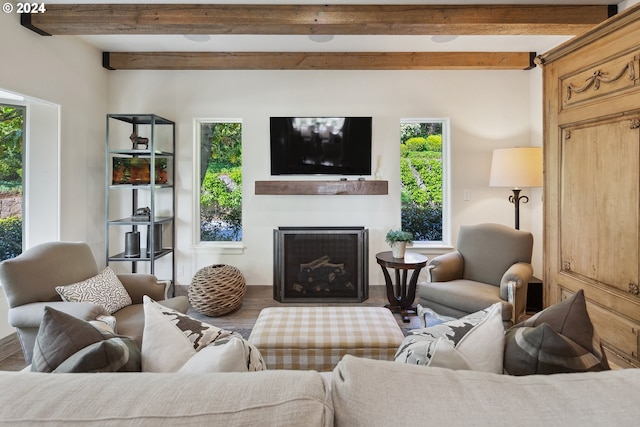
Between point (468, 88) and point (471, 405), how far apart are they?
13.1 ft

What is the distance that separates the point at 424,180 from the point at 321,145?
1328 millimetres

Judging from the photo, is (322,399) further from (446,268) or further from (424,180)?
(424,180)

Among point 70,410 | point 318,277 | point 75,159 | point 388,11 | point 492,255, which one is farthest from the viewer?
point 318,277

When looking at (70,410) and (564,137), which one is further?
(564,137)

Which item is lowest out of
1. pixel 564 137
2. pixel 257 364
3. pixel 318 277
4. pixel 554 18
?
pixel 318 277

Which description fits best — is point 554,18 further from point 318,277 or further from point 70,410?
point 70,410

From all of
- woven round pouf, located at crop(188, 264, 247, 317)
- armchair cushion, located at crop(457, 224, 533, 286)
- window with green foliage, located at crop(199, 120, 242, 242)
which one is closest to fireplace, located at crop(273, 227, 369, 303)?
woven round pouf, located at crop(188, 264, 247, 317)

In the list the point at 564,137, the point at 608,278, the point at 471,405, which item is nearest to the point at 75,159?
the point at 471,405

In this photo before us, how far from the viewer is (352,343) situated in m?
1.77

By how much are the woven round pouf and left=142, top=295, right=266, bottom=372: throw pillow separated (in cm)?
213

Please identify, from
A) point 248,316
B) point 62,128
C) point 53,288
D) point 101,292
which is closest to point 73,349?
point 101,292

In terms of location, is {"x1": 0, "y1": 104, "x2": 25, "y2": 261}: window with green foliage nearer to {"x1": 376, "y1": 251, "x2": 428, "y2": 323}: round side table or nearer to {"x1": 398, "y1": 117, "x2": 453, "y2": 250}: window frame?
{"x1": 376, "y1": 251, "x2": 428, "y2": 323}: round side table

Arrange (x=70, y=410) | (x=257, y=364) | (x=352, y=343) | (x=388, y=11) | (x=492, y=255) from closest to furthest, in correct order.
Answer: (x=70, y=410) → (x=257, y=364) → (x=352, y=343) → (x=388, y=11) → (x=492, y=255)

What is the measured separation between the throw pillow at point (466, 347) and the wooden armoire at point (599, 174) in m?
1.42
